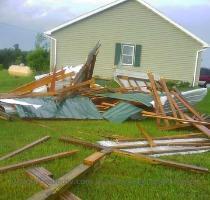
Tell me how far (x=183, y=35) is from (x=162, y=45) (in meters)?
1.32

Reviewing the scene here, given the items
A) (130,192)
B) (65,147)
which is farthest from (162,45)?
(130,192)

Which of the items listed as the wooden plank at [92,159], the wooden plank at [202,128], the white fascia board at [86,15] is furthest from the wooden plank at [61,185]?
the white fascia board at [86,15]

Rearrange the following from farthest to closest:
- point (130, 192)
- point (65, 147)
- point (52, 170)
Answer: point (65, 147)
point (52, 170)
point (130, 192)

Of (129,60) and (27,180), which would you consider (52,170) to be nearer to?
(27,180)

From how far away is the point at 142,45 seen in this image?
85.6 feet

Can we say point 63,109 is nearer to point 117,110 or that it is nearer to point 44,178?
point 117,110

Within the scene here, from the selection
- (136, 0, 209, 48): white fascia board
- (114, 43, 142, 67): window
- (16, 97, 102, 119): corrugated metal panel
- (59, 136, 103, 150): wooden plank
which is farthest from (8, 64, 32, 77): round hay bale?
(59, 136, 103, 150): wooden plank

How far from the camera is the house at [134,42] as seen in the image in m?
25.8

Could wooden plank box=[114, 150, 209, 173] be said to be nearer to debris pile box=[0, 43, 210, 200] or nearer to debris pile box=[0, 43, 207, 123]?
debris pile box=[0, 43, 210, 200]

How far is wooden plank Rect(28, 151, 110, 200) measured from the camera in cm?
485

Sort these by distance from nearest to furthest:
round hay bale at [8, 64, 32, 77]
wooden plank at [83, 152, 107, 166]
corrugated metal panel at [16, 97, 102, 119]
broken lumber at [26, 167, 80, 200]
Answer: broken lumber at [26, 167, 80, 200]
wooden plank at [83, 152, 107, 166]
corrugated metal panel at [16, 97, 102, 119]
round hay bale at [8, 64, 32, 77]

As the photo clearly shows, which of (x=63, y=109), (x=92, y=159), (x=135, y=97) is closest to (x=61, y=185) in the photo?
(x=92, y=159)

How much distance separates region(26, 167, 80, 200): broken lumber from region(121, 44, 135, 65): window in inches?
800

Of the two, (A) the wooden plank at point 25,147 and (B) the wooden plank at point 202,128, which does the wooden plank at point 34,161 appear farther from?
(B) the wooden plank at point 202,128
